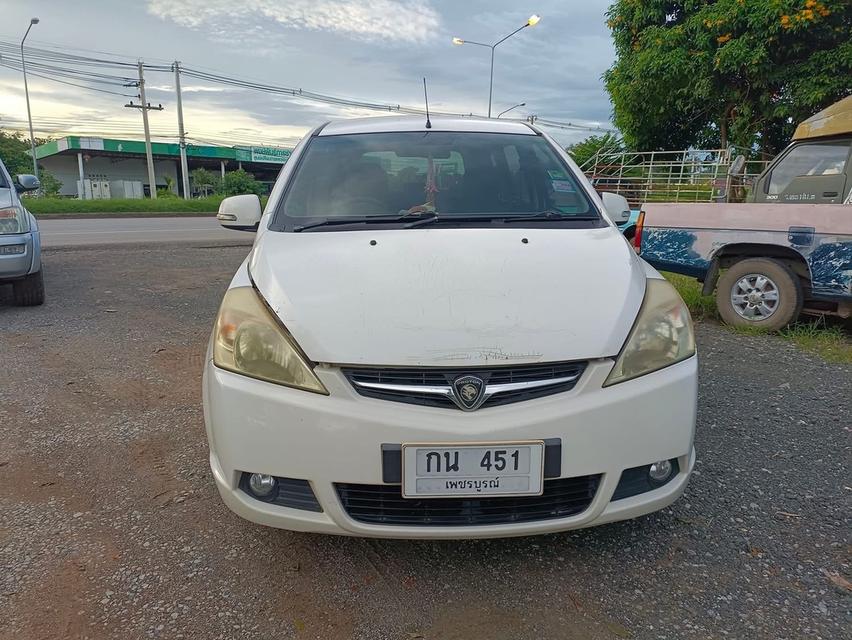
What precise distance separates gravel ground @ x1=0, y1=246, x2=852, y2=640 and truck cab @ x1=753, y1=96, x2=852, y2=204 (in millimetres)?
2977

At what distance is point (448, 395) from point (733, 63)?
13.3 meters

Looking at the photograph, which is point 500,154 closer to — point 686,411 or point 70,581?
point 686,411

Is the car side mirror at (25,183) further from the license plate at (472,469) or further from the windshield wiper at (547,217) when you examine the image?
the license plate at (472,469)

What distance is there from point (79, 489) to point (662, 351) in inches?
95.7

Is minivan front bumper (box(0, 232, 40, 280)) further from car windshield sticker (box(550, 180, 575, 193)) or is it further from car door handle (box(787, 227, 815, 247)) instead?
car door handle (box(787, 227, 815, 247))

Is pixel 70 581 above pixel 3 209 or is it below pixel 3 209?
below

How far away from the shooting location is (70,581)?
6.66ft

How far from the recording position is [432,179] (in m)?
2.96

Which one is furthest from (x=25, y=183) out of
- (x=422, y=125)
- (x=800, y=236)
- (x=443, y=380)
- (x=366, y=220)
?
(x=800, y=236)

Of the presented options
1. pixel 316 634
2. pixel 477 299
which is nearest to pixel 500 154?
pixel 477 299

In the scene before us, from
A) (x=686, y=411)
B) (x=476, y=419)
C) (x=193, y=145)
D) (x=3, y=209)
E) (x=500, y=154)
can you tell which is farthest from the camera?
(x=193, y=145)

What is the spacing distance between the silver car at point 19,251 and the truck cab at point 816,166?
23.3 feet

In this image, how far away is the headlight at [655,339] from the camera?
1928 millimetres

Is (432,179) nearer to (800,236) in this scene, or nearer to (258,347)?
(258,347)
